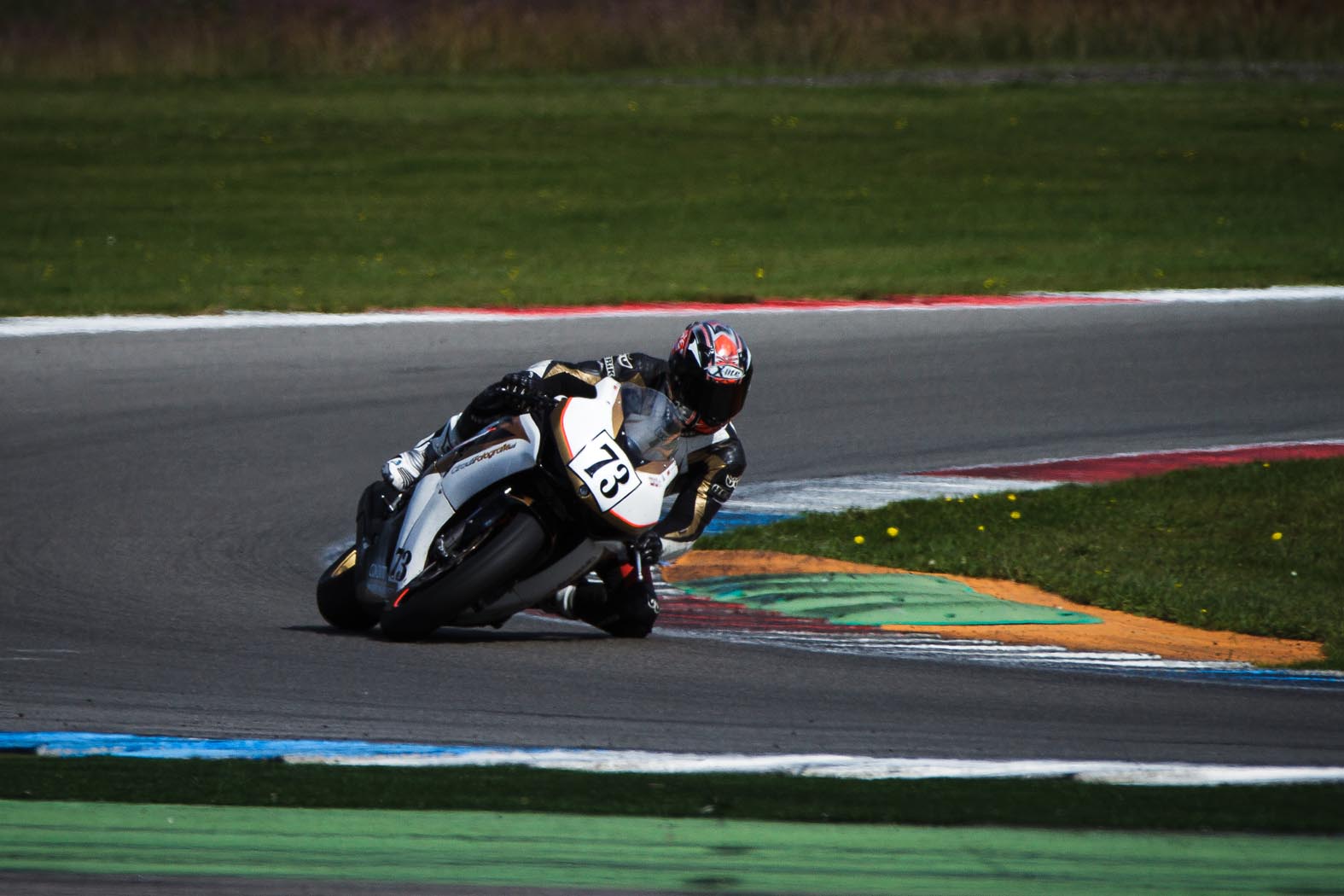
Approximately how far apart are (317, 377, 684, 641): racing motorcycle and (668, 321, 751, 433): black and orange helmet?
0.69ft

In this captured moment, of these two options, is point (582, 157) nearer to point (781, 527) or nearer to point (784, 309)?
point (784, 309)

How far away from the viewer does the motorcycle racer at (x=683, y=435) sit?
25.2 ft

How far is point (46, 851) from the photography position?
4.90 metres

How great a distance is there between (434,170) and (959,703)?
18646mm

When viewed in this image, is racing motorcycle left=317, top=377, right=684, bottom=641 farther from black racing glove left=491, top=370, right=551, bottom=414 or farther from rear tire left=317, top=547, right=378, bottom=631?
rear tire left=317, top=547, right=378, bottom=631

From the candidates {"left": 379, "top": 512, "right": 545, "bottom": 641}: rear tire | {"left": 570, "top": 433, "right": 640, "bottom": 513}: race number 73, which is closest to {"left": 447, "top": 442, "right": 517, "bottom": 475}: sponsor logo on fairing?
{"left": 379, "top": 512, "right": 545, "bottom": 641}: rear tire

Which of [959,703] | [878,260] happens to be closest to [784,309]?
[878,260]

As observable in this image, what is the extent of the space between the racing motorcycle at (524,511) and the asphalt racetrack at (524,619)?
23 cm

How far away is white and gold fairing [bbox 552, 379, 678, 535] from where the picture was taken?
718cm

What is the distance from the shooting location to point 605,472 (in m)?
7.20

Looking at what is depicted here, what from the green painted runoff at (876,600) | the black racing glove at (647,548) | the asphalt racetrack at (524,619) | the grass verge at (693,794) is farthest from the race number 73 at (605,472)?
the green painted runoff at (876,600)

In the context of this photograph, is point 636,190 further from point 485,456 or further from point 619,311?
point 485,456

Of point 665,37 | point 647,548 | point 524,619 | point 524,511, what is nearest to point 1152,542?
point 524,619

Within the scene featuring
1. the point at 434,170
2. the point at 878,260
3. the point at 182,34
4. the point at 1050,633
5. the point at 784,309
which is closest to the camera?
the point at 1050,633
